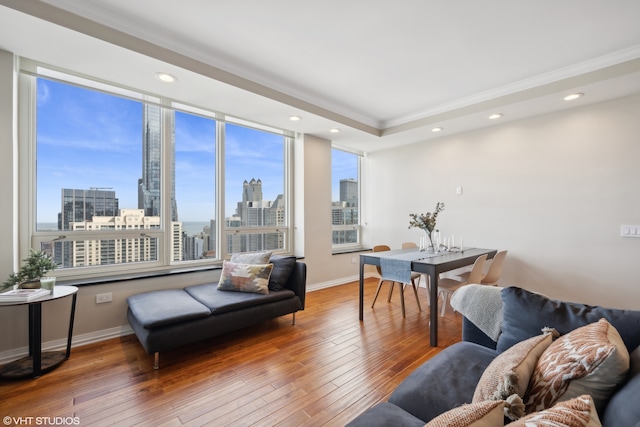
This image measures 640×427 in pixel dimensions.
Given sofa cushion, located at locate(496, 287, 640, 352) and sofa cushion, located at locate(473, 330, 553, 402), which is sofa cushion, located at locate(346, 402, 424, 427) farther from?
sofa cushion, located at locate(496, 287, 640, 352)

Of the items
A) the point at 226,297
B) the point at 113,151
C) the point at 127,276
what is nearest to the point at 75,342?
the point at 127,276

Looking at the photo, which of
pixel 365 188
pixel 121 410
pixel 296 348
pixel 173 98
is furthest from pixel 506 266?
pixel 173 98

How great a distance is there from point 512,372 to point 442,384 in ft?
1.43

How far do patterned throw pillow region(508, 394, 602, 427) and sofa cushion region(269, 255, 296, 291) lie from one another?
8.88 feet

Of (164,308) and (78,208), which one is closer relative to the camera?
(164,308)

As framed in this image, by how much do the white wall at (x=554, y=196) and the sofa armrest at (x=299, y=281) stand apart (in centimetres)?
270

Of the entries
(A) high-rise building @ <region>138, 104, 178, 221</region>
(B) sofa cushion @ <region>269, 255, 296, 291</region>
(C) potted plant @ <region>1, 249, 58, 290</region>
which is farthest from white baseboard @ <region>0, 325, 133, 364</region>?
(B) sofa cushion @ <region>269, 255, 296, 291</region>

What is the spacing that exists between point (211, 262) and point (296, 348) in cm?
177

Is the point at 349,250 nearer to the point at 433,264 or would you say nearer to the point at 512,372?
the point at 433,264

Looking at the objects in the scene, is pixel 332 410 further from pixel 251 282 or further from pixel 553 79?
pixel 553 79

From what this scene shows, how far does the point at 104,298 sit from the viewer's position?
2.79m

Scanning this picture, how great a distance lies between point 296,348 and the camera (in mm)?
2668

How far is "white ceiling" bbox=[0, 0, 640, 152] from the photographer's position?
2146 mm

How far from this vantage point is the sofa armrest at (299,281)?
3266 mm
